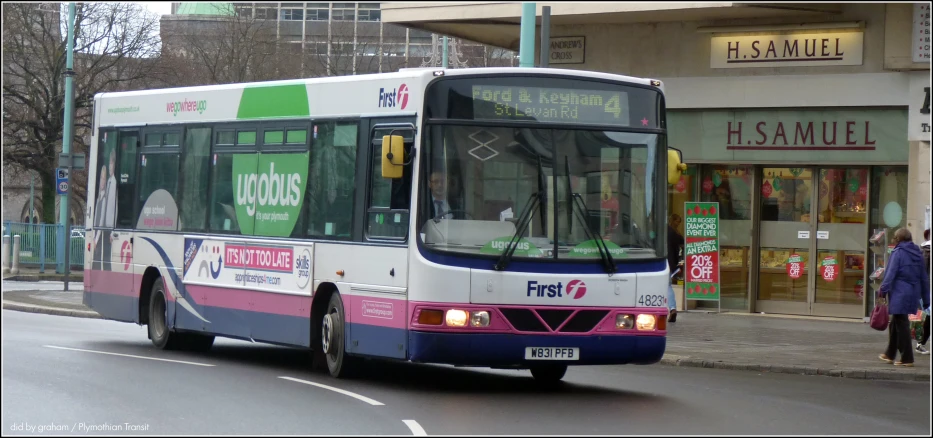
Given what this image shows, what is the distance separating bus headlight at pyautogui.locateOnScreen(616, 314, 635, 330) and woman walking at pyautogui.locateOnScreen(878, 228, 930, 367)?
5.02 m

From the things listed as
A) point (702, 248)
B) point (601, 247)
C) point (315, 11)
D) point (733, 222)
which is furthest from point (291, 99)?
point (315, 11)

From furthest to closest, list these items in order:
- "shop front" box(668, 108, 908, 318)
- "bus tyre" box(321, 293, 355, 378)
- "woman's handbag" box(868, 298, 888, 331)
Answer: "shop front" box(668, 108, 908, 318)
"woman's handbag" box(868, 298, 888, 331)
"bus tyre" box(321, 293, 355, 378)

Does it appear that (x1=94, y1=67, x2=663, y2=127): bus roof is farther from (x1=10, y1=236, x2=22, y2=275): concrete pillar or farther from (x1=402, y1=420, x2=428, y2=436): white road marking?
(x1=10, y1=236, x2=22, y2=275): concrete pillar

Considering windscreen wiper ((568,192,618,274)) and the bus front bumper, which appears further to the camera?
windscreen wiper ((568,192,618,274))

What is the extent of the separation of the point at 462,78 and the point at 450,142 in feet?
1.94

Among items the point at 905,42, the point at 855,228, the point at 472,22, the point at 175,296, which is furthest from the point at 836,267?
the point at 175,296

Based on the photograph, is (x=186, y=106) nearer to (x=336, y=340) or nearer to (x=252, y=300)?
(x=252, y=300)

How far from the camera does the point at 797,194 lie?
2383cm

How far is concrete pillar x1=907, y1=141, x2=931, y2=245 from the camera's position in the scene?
2170 cm

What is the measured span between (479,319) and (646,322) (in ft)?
5.22

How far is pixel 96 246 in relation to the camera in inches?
731

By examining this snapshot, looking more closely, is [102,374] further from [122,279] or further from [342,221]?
[122,279]

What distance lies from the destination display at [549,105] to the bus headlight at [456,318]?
1.68 meters

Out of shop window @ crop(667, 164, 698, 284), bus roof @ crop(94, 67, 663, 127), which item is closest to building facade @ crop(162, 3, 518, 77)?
shop window @ crop(667, 164, 698, 284)
